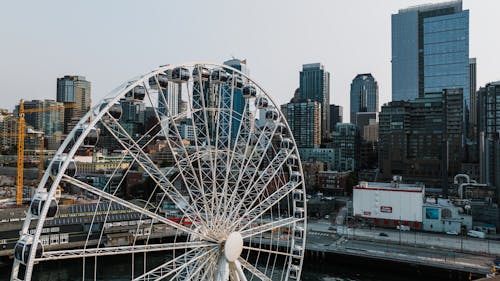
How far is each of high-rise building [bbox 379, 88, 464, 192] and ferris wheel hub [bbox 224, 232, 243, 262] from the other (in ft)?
298

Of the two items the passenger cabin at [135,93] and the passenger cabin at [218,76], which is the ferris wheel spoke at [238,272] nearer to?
the passenger cabin at [218,76]

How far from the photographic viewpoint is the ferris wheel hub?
21.9 meters

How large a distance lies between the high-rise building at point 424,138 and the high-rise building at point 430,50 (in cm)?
4324

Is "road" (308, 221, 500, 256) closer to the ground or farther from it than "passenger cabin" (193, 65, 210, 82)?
closer to the ground

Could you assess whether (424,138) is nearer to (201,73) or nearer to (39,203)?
(201,73)

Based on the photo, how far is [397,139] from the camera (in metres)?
110

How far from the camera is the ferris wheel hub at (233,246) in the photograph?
21.9 meters

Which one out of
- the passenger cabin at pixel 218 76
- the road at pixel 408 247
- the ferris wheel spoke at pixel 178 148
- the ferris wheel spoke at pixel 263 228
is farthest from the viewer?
the road at pixel 408 247

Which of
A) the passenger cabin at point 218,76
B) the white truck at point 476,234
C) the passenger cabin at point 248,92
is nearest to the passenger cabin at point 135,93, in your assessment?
Result: the passenger cabin at point 218,76

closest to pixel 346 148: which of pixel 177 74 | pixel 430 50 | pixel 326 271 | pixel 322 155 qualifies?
pixel 322 155

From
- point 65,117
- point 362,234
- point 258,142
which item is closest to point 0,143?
point 65,117

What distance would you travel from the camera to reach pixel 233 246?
22.2 metres

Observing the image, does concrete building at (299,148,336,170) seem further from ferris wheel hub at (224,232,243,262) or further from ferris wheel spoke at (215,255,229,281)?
ferris wheel spoke at (215,255,229,281)

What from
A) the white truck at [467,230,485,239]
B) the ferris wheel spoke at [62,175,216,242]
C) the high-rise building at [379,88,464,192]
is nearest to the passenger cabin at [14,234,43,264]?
the ferris wheel spoke at [62,175,216,242]
